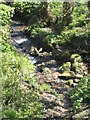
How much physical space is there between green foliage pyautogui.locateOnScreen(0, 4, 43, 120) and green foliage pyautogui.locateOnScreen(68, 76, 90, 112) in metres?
0.91

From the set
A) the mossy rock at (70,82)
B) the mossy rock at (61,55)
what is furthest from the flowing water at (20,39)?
the mossy rock at (70,82)

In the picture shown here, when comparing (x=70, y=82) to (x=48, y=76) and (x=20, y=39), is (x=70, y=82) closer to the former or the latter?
(x=48, y=76)

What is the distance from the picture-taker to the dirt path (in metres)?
8.05

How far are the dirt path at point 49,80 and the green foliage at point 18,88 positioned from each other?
0.28 metres

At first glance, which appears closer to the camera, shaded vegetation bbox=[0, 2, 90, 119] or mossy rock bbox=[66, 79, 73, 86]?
shaded vegetation bbox=[0, 2, 90, 119]

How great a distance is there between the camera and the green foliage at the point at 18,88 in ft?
25.0

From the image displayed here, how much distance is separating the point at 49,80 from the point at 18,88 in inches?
67.0

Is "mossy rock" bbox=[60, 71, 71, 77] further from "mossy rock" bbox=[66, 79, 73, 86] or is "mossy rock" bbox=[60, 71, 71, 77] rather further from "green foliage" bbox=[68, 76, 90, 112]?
"green foliage" bbox=[68, 76, 90, 112]

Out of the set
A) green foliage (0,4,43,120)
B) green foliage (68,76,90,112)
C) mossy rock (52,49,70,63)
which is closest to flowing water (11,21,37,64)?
mossy rock (52,49,70,63)

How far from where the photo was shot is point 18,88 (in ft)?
27.5

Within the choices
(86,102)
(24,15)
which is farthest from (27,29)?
(86,102)

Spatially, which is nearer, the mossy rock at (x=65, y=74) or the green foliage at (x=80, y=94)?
the green foliage at (x=80, y=94)

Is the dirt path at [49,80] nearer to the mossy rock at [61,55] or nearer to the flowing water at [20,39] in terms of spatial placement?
the flowing water at [20,39]

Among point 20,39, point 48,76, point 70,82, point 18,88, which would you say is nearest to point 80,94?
point 70,82
